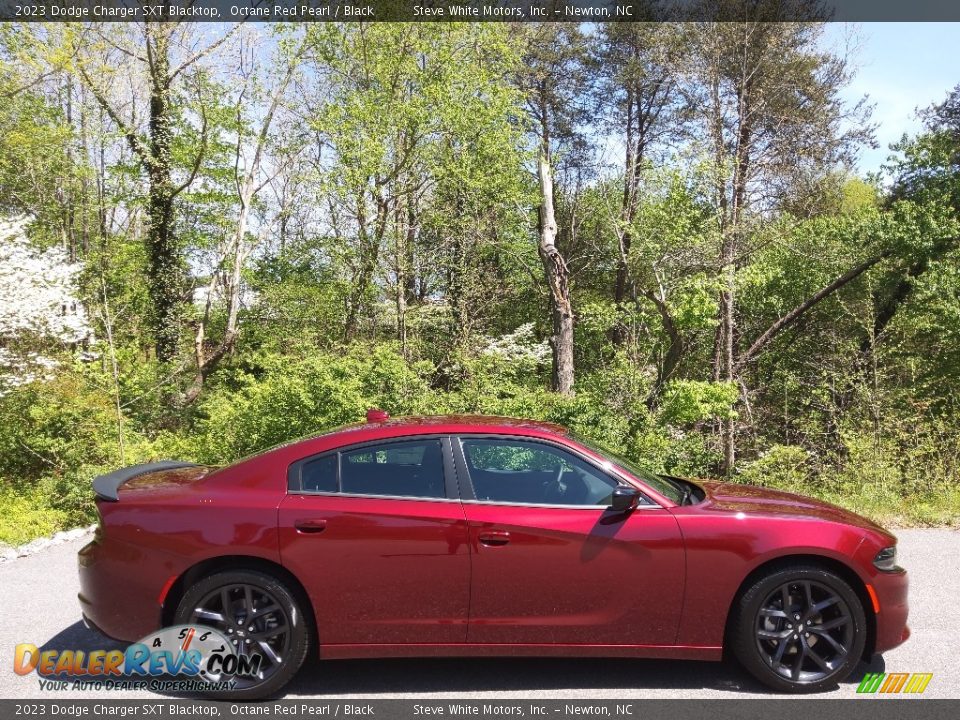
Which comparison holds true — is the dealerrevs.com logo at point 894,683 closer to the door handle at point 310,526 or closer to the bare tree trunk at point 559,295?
the door handle at point 310,526

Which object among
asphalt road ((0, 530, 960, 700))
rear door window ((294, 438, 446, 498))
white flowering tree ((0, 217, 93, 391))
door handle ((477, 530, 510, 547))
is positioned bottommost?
asphalt road ((0, 530, 960, 700))

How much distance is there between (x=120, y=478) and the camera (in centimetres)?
445

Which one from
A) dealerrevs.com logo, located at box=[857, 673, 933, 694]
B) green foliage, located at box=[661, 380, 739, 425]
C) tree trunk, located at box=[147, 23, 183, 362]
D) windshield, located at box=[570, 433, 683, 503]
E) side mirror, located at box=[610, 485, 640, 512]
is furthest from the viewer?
tree trunk, located at box=[147, 23, 183, 362]

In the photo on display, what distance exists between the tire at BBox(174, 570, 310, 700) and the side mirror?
5.70 ft

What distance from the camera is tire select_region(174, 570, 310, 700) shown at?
153 inches

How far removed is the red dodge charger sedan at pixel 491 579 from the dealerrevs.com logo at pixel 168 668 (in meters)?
0.06

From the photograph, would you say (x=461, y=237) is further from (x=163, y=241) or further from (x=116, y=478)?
(x=116, y=478)

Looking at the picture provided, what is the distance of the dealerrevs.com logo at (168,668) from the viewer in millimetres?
3900

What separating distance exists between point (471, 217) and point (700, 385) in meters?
8.59

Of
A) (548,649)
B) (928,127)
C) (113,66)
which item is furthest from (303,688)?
(928,127)

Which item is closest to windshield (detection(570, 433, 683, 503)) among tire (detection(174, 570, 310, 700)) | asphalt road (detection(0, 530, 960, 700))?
asphalt road (detection(0, 530, 960, 700))

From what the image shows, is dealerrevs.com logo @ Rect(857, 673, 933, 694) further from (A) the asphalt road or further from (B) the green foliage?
(B) the green foliage

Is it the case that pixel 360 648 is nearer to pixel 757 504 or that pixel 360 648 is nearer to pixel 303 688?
pixel 303 688


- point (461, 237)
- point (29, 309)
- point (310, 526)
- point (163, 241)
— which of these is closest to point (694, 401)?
point (461, 237)
